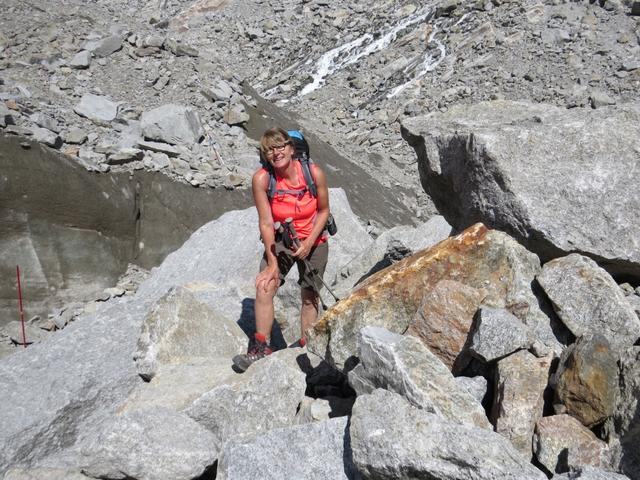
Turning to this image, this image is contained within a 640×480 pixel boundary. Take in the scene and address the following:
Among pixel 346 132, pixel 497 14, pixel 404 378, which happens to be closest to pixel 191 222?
pixel 404 378

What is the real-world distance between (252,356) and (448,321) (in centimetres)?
155

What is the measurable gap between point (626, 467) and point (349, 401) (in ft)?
6.09

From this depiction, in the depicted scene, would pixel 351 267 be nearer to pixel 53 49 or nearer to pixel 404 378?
pixel 404 378

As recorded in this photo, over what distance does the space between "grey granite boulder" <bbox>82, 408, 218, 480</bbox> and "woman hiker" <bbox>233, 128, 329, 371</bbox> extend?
0.88 m

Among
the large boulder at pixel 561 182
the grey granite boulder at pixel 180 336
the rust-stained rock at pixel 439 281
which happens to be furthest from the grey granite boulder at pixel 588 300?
the grey granite boulder at pixel 180 336

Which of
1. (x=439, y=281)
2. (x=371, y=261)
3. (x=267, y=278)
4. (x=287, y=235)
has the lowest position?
(x=371, y=261)

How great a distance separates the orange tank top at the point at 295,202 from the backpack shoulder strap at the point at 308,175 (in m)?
0.02

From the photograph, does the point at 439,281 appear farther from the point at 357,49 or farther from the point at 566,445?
the point at 357,49

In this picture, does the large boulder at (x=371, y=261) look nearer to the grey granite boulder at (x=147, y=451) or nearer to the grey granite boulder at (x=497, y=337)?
the grey granite boulder at (x=497, y=337)

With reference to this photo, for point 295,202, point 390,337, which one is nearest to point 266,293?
point 295,202

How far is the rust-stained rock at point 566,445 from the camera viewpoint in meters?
3.64

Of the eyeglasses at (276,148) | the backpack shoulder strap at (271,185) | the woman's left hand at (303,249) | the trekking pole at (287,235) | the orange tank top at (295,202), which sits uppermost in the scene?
the eyeglasses at (276,148)

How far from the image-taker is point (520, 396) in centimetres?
402

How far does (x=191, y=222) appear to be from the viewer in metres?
12.0
